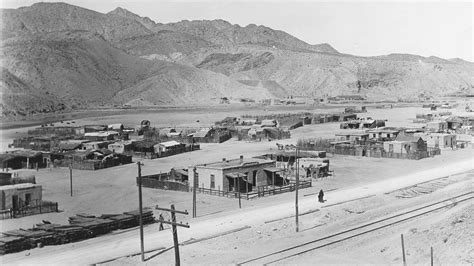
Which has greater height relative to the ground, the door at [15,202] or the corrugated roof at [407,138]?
the corrugated roof at [407,138]

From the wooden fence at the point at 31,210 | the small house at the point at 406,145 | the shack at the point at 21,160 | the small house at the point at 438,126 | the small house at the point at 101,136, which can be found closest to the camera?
the wooden fence at the point at 31,210

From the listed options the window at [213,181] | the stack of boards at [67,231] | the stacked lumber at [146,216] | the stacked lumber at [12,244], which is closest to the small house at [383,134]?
the window at [213,181]

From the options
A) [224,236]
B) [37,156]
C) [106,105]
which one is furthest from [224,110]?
[224,236]

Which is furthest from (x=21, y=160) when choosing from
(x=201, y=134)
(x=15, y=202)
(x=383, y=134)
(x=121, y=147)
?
(x=383, y=134)

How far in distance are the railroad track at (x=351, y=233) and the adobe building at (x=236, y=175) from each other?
11147mm

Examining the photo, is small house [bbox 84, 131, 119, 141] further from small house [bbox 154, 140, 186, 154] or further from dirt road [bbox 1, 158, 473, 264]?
dirt road [bbox 1, 158, 473, 264]

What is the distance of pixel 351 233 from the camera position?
26859 mm

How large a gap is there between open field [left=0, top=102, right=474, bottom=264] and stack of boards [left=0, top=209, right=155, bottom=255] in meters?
0.75

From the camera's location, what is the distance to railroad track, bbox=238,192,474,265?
23047 mm

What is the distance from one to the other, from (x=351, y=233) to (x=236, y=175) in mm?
13265

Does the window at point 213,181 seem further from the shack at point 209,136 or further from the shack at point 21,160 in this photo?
the shack at point 209,136

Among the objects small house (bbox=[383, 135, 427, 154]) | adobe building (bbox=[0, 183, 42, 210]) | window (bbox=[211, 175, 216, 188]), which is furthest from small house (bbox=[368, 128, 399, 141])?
adobe building (bbox=[0, 183, 42, 210])

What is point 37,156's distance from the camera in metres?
54.4

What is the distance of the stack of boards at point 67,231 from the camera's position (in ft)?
84.4
